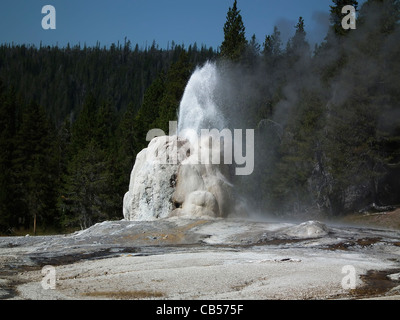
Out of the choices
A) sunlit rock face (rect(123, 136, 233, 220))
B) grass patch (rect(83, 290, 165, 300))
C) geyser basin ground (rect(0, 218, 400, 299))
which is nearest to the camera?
grass patch (rect(83, 290, 165, 300))

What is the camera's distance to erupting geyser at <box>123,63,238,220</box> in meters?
20.5

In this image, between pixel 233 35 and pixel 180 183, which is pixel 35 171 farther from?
pixel 180 183

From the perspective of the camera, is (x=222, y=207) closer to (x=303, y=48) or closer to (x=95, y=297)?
(x=95, y=297)

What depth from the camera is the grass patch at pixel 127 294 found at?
9116mm

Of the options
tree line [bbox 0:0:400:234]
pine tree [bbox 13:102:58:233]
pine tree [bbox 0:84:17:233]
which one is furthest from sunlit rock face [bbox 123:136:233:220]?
pine tree [bbox 13:102:58:233]

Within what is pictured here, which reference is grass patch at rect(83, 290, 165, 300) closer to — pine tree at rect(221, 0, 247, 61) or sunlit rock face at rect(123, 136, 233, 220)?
sunlit rock face at rect(123, 136, 233, 220)

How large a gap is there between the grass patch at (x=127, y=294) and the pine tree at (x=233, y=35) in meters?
36.6

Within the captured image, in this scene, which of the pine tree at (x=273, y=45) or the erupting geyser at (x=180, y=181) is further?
the pine tree at (x=273, y=45)

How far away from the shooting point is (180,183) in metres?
21.1

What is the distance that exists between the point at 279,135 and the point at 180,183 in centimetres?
1866

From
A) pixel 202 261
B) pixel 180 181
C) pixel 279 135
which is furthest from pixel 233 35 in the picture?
pixel 202 261

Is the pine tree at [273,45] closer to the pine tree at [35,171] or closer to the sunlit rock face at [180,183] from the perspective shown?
Answer: the pine tree at [35,171]

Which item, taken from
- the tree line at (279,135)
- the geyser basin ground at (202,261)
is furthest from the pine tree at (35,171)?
the geyser basin ground at (202,261)

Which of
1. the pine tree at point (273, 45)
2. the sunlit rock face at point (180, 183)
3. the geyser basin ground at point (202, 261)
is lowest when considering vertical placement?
the geyser basin ground at point (202, 261)
